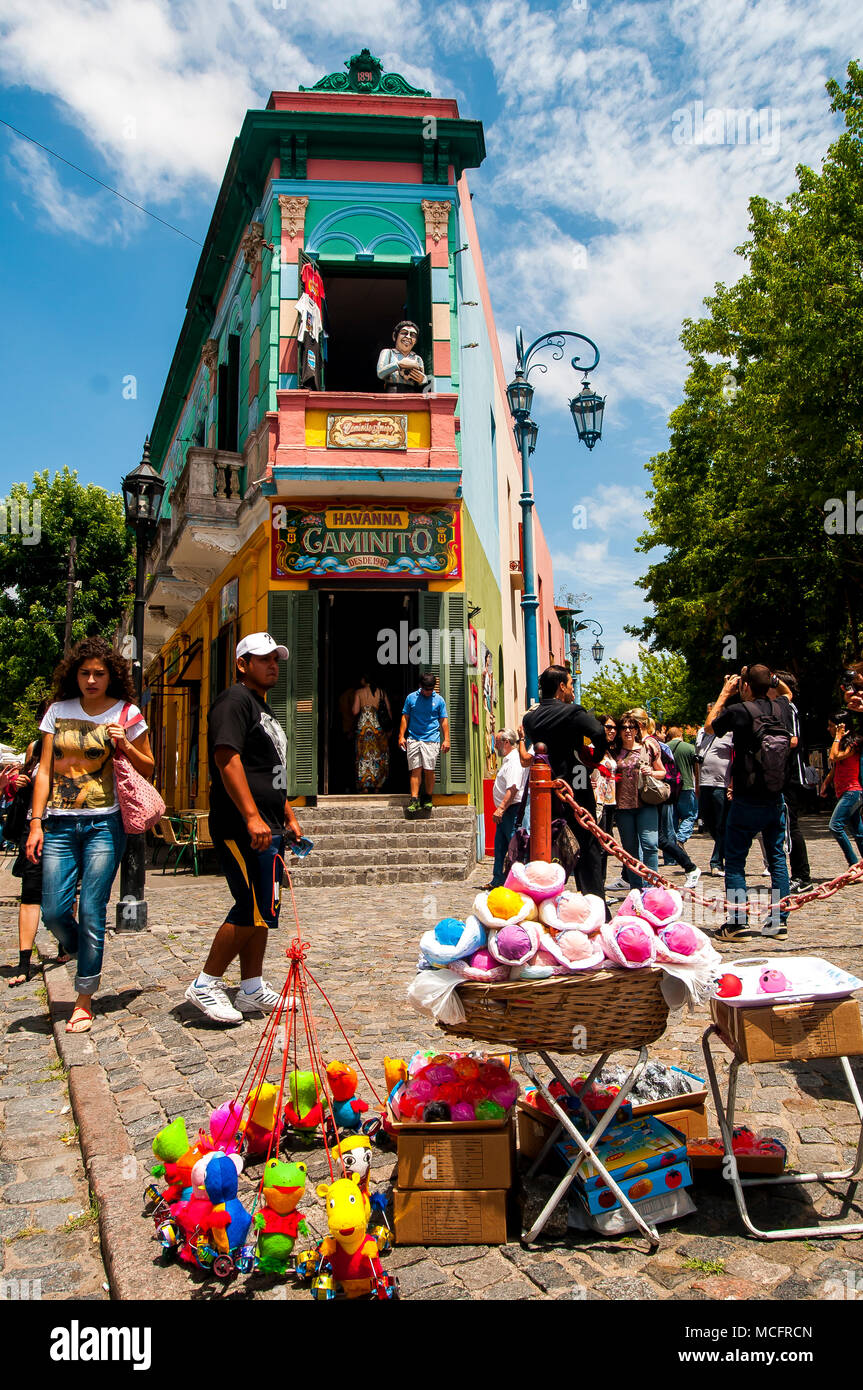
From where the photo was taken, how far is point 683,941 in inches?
99.7

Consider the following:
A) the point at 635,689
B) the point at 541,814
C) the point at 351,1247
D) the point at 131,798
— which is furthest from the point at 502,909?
the point at 635,689

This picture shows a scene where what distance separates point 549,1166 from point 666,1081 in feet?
1.67

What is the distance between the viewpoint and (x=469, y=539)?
13523 mm

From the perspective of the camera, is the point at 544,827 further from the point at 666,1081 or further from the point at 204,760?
the point at 204,760

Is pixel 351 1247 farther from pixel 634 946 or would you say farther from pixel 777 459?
pixel 777 459

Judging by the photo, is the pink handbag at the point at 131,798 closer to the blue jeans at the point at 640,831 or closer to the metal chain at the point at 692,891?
the metal chain at the point at 692,891

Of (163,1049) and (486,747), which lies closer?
(163,1049)

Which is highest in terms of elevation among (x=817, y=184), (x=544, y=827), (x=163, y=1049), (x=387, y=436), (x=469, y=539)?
(x=817, y=184)

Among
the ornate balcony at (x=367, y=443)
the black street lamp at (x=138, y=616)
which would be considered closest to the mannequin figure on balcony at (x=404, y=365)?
the ornate balcony at (x=367, y=443)

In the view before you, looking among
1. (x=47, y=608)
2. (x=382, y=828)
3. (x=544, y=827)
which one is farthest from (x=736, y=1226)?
(x=47, y=608)

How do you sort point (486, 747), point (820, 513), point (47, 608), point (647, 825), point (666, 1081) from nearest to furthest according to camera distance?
point (666, 1081) < point (647, 825) < point (486, 747) < point (820, 513) < point (47, 608)

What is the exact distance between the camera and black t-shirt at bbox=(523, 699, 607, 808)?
5.52 m

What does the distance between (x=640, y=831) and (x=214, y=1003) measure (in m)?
5.15
